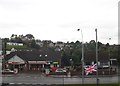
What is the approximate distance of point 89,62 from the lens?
91062 mm

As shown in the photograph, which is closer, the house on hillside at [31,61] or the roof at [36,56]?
the house on hillside at [31,61]

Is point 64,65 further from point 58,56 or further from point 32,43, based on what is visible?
point 32,43

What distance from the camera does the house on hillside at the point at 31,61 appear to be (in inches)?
3130

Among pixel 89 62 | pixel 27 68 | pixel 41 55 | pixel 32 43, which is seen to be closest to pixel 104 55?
pixel 89 62

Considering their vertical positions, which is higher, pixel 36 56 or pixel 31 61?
pixel 36 56

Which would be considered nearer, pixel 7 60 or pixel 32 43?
pixel 7 60

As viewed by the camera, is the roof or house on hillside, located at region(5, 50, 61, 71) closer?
house on hillside, located at region(5, 50, 61, 71)

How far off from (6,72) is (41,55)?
86.2 ft

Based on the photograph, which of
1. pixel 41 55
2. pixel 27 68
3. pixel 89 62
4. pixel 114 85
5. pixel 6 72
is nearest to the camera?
pixel 114 85

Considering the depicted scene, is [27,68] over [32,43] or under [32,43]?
under

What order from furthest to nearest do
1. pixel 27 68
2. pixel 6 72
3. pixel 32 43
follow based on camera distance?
pixel 32 43, pixel 27 68, pixel 6 72

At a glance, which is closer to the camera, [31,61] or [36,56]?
[31,61]

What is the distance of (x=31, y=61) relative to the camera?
8106cm

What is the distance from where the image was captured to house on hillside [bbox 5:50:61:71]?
79500mm
